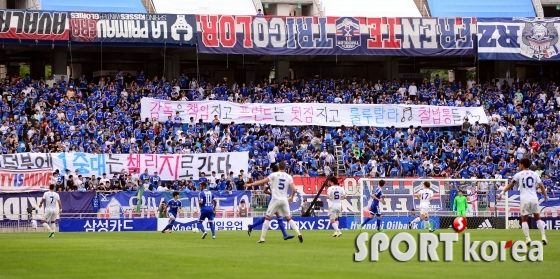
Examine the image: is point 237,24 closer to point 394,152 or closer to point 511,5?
point 394,152

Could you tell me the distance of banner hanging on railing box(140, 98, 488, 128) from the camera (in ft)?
172

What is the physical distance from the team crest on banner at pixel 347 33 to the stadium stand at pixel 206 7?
6145 mm

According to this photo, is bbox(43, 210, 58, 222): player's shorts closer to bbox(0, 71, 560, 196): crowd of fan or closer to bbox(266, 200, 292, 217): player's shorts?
bbox(0, 71, 560, 196): crowd of fan

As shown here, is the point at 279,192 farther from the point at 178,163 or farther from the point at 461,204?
the point at 178,163

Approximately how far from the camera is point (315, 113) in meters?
54.4

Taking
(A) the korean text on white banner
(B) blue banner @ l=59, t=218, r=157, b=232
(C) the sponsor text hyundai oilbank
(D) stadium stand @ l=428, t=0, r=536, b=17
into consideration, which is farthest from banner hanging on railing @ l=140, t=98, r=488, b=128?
(C) the sponsor text hyundai oilbank

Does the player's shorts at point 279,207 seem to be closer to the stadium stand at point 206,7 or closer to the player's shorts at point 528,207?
the player's shorts at point 528,207

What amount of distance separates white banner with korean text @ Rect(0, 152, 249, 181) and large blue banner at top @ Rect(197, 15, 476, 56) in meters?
9.73

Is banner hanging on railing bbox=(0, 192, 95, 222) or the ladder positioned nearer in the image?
banner hanging on railing bbox=(0, 192, 95, 222)

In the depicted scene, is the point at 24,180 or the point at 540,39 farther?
the point at 540,39

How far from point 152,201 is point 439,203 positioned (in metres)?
12.4

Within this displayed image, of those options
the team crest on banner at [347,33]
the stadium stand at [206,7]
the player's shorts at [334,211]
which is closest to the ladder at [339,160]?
the team crest on banner at [347,33]

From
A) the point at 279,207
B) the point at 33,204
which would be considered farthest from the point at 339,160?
the point at 279,207

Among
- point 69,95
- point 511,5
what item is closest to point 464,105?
point 511,5
